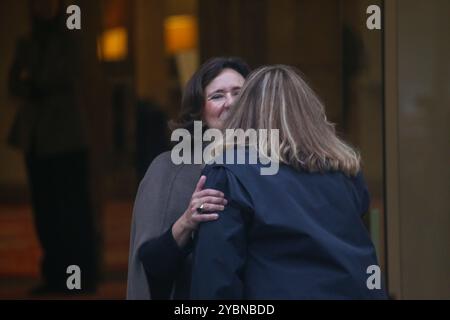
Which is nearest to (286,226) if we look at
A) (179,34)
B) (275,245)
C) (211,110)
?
(275,245)

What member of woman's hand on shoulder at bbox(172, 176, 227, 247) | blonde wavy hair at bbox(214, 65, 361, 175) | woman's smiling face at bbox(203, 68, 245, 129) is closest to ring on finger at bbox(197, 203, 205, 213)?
woman's hand on shoulder at bbox(172, 176, 227, 247)

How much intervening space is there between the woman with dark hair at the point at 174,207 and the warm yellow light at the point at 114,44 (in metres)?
1.62

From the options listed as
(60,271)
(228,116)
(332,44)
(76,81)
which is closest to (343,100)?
(332,44)

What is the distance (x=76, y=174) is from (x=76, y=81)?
18.4 inches

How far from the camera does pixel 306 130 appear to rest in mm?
2689

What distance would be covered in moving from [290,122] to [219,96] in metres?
0.56

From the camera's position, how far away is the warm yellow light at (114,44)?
15.7ft

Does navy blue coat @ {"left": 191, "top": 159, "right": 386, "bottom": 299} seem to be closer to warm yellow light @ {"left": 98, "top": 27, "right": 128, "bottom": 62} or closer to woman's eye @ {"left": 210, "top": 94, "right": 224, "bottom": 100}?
woman's eye @ {"left": 210, "top": 94, "right": 224, "bottom": 100}

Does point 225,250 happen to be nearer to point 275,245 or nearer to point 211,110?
point 275,245

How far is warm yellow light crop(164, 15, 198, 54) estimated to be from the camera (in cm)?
480

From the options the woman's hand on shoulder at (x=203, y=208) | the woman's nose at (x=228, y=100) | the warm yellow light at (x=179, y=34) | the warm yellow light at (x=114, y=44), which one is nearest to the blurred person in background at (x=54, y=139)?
the warm yellow light at (x=114, y=44)

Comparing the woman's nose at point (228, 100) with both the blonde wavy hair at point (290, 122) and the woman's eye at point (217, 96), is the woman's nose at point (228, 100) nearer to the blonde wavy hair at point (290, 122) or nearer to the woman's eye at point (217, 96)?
the woman's eye at point (217, 96)

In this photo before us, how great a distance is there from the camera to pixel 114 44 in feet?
15.7
